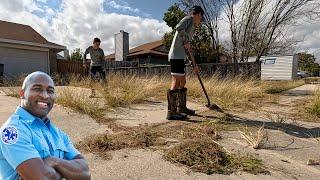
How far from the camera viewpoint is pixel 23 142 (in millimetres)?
1627

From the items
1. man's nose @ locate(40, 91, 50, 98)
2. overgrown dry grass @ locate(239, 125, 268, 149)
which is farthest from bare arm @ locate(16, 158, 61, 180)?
overgrown dry grass @ locate(239, 125, 268, 149)

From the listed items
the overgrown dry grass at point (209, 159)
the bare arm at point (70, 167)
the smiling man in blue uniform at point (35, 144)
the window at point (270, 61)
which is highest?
the window at point (270, 61)

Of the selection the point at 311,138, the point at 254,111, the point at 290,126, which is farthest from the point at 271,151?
the point at 254,111

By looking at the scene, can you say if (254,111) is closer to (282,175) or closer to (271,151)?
(271,151)

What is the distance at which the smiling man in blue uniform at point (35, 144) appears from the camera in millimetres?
1598

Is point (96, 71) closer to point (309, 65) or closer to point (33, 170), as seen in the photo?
point (33, 170)

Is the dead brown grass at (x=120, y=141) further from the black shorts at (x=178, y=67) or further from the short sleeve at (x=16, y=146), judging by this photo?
the short sleeve at (x=16, y=146)

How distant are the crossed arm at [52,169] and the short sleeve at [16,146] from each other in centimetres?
3

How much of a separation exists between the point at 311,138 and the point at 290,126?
75 centimetres

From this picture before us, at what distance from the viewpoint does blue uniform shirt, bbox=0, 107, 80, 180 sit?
160cm

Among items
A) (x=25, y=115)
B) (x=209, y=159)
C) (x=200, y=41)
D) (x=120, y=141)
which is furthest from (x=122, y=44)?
(x=25, y=115)

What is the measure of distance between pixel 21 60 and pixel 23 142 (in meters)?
18.8

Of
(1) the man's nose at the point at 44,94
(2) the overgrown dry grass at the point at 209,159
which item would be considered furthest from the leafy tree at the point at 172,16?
(1) the man's nose at the point at 44,94

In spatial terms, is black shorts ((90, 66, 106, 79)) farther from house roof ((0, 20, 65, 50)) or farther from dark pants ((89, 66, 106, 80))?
house roof ((0, 20, 65, 50))
